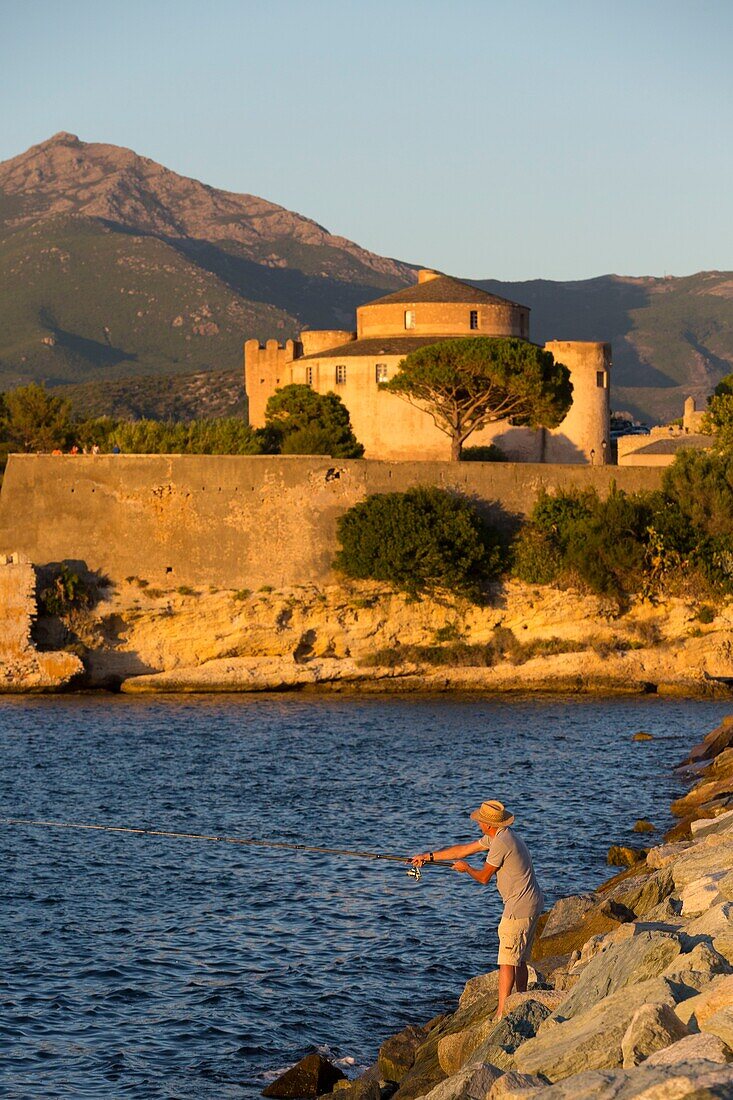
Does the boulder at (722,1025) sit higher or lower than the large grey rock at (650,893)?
higher

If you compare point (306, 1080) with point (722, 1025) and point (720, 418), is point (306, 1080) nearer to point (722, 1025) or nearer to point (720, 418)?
point (722, 1025)

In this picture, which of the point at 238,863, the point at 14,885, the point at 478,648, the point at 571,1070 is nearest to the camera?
the point at 571,1070

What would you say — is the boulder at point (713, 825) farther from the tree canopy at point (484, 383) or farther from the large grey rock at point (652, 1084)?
the tree canopy at point (484, 383)

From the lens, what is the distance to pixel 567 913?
51.4 feet

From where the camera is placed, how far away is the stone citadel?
50219mm

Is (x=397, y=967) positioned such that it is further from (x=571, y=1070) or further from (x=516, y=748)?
(x=516, y=748)

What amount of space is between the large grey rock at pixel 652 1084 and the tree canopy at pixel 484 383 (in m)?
36.3

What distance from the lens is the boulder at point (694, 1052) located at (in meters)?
7.84

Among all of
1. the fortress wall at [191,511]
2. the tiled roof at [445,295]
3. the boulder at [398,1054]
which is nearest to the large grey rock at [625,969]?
the boulder at [398,1054]

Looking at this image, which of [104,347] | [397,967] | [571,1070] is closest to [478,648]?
[397,967]

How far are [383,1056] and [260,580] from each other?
26.9m

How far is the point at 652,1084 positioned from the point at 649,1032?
86 cm

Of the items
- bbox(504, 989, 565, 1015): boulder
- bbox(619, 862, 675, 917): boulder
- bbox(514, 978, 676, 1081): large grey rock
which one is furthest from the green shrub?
bbox(514, 978, 676, 1081): large grey rock

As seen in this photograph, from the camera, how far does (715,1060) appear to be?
25.6 ft
